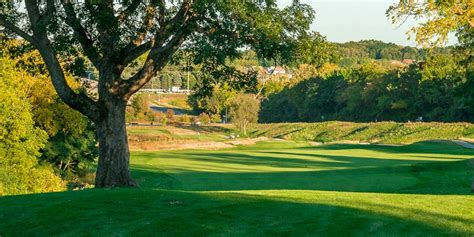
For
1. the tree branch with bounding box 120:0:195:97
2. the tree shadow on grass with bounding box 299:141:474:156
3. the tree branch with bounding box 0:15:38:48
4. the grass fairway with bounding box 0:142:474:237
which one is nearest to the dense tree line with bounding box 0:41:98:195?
the tree branch with bounding box 0:15:38:48

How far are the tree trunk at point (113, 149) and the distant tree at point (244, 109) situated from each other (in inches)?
3208

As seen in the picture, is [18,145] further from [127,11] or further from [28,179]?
[127,11]

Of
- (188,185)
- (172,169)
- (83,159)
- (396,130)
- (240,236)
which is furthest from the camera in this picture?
(396,130)

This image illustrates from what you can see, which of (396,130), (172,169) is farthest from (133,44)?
(396,130)

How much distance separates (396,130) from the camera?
270ft

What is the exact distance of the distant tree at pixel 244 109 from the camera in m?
103

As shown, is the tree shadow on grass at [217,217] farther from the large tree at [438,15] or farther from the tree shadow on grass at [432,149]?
the tree shadow on grass at [432,149]

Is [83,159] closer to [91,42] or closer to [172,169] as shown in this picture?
[172,169]

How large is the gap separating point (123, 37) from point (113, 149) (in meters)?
3.63

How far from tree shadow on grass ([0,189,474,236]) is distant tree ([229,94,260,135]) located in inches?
3435

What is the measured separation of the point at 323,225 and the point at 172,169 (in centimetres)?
3130

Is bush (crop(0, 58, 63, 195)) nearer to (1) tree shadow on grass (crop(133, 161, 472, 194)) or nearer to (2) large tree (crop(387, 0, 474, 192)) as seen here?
(1) tree shadow on grass (crop(133, 161, 472, 194))

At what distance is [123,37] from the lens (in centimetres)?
2138

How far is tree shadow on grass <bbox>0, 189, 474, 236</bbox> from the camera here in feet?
36.1
